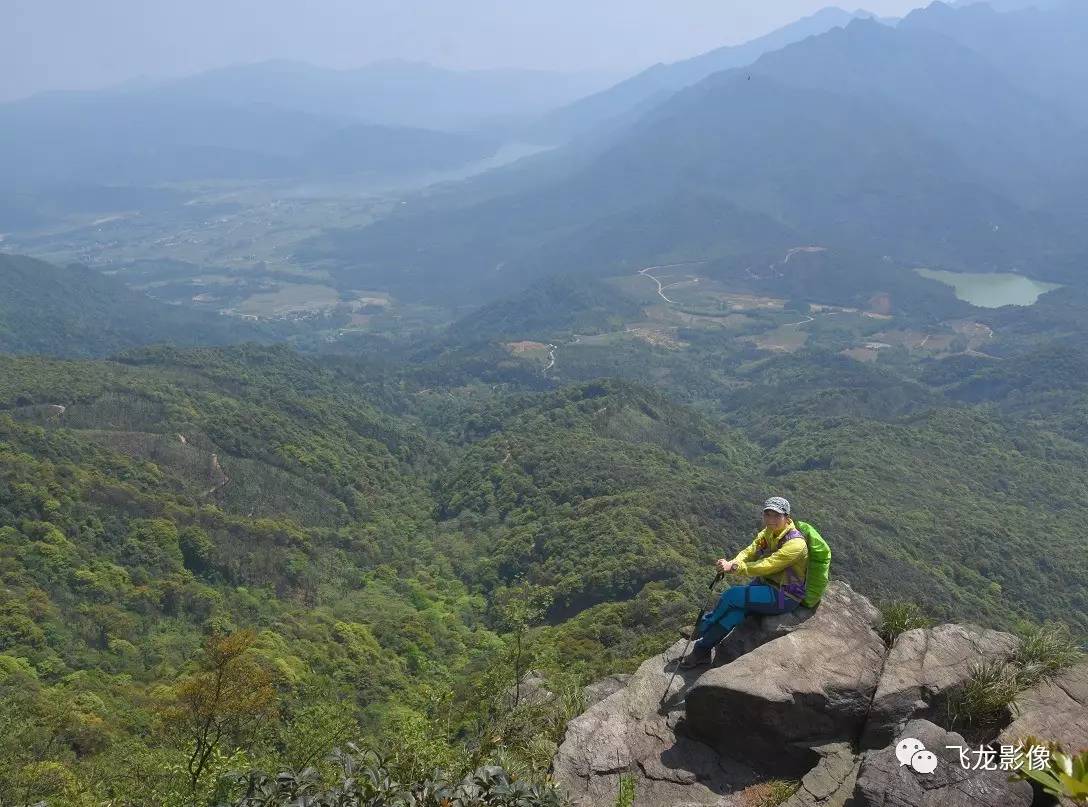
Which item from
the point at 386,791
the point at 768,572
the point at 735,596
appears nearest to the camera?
the point at 386,791

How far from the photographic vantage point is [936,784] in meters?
10.7

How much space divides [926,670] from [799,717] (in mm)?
2656

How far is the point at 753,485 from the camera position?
Answer: 321 ft

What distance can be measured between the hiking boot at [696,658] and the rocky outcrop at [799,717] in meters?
0.74

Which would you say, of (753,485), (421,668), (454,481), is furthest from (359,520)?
(753,485)

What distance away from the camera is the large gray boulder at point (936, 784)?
10.3 m

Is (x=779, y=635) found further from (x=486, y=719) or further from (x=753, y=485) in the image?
(x=753, y=485)

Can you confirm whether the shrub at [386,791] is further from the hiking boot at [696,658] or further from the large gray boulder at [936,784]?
the hiking boot at [696,658]

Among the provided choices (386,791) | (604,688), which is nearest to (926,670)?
(604,688)

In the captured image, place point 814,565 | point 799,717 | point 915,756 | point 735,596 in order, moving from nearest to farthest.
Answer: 1. point 915,756
2. point 799,717
3. point 814,565
4. point 735,596

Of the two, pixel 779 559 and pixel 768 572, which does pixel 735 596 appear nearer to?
pixel 768 572

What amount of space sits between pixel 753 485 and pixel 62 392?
8972cm

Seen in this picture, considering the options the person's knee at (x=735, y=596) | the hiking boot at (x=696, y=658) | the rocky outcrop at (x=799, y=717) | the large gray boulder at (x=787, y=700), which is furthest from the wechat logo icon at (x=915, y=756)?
the hiking boot at (x=696, y=658)

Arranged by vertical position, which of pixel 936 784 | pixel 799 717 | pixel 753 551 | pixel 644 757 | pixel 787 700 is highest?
pixel 753 551
